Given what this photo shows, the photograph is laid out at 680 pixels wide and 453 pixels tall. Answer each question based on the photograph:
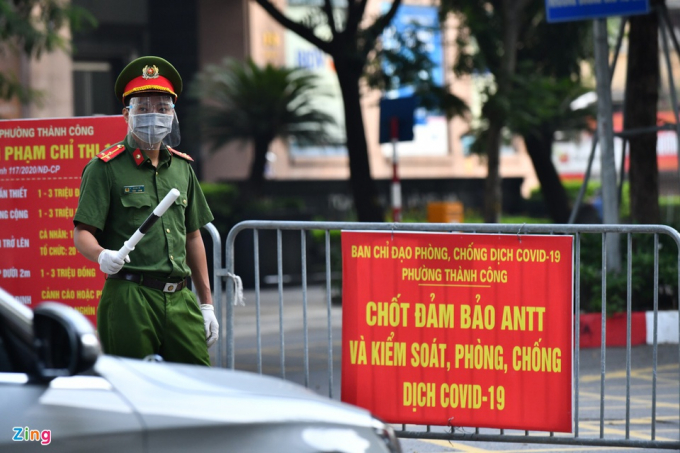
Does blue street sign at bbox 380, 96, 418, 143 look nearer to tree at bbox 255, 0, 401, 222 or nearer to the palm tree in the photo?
tree at bbox 255, 0, 401, 222

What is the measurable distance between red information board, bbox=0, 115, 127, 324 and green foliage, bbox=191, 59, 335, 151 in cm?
1646

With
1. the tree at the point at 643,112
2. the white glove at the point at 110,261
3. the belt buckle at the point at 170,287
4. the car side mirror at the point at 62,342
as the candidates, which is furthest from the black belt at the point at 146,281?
the tree at the point at 643,112

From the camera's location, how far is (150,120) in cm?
442

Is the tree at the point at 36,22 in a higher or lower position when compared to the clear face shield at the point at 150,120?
higher

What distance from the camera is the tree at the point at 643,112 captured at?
12.1 m

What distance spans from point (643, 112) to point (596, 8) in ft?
6.37

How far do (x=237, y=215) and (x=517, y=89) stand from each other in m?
7.23

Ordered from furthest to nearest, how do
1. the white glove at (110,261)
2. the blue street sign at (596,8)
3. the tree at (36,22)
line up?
the tree at (36,22) → the blue street sign at (596,8) → the white glove at (110,261)

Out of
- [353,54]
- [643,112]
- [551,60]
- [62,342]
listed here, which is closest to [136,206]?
[62,342]

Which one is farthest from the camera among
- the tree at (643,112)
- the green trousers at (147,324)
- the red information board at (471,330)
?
the tree at (643,112)

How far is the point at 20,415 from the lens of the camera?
2730mm

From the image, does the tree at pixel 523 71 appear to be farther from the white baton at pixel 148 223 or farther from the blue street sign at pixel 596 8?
the white baton at pixel 148 223

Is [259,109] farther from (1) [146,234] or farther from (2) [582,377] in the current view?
(1) [146,234]

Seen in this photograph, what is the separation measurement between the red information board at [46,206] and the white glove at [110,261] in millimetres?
2233
